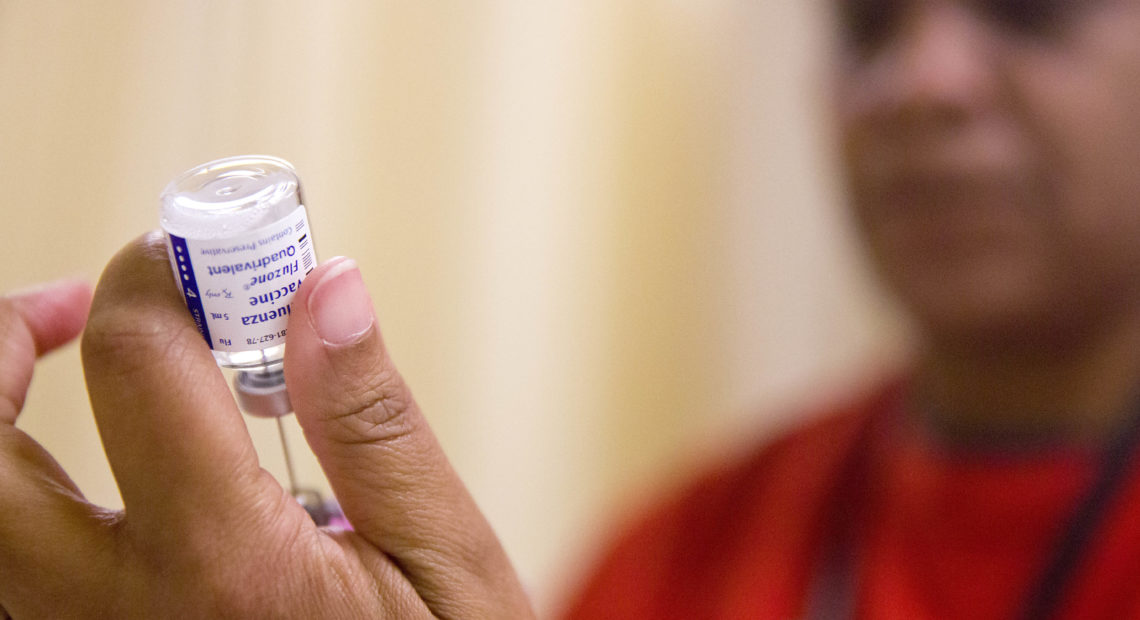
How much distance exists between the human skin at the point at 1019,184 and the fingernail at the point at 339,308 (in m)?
0.75

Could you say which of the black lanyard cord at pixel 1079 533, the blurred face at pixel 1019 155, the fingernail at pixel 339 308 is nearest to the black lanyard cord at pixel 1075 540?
the black lanyard cord at pixel 1079 533

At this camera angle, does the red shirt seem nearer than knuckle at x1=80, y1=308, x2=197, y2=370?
No

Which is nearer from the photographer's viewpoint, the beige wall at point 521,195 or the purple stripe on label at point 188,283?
the purple stripe on label at point 188,283

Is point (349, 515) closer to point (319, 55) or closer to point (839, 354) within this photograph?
point (319, 55)

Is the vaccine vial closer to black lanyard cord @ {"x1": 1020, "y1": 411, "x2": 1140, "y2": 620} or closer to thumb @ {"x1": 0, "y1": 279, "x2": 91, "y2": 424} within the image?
thumb @ {"x1": 0, "y1": 279, "x2": 91, "y2": 424}

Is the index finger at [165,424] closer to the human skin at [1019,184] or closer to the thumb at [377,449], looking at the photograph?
the thumb at [377,449]

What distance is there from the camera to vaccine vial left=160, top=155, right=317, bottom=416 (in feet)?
1.35

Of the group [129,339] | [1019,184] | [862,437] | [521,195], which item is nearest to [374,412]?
[129,339]

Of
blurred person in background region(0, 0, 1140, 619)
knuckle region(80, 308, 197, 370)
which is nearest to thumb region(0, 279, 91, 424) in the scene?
blurred person in background region(0, 0, 1140, 619)

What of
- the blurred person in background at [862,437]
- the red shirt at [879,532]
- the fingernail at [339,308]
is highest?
the fingernail at [339,308]

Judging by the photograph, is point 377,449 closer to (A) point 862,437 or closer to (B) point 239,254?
(B) point 239,254

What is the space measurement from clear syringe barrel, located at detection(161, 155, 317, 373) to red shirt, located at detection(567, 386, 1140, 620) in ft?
2.64

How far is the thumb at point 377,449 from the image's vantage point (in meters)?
0.42

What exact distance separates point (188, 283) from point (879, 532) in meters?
0.97
